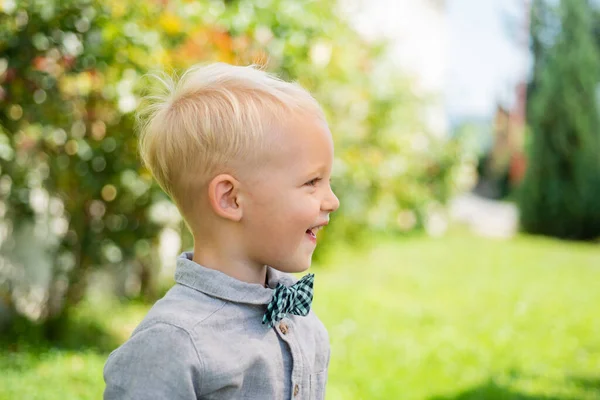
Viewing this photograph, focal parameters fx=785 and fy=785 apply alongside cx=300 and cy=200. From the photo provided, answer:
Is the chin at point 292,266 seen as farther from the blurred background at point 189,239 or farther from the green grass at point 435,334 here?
the green grass at point 435,334

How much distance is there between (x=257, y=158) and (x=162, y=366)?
41 centimetres

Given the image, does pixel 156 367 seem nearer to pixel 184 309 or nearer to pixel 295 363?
pixel 184 309

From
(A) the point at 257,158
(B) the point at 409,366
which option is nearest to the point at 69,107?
(B) the point at 409,366

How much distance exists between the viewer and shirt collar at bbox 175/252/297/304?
1.49m

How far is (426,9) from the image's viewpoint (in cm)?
1251

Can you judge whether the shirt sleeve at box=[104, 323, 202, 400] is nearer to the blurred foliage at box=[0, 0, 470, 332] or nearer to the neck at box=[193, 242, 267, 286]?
the neck at box=[193, 242, 267, 286]

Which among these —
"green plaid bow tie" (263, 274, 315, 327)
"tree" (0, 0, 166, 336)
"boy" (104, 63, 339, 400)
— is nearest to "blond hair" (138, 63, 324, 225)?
"boy" (104, 63, 339, 400)

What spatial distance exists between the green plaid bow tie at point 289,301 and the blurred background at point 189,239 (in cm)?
74

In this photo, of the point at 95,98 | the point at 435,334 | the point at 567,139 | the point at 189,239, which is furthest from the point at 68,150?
the point at 567,139

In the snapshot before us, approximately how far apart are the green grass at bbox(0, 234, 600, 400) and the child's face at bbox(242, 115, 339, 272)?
2193 millimetres

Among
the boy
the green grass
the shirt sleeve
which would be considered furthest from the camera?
the green grass

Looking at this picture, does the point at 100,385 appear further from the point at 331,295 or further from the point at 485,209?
the point at 485,209

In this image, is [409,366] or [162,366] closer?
[162,366]

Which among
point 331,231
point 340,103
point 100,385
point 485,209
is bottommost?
point 485,209
